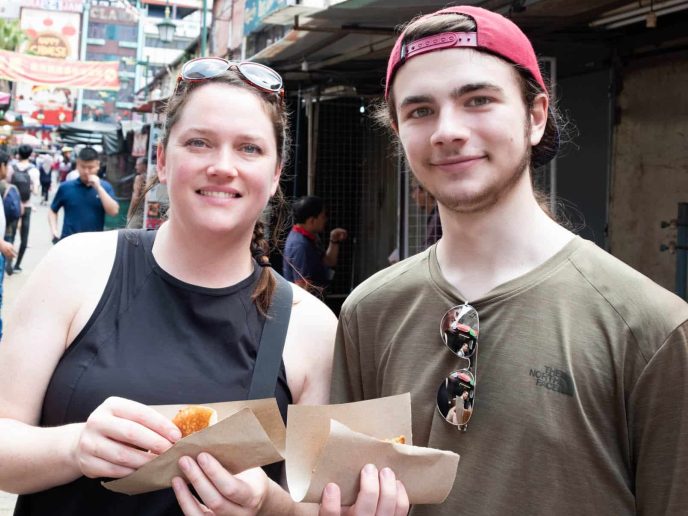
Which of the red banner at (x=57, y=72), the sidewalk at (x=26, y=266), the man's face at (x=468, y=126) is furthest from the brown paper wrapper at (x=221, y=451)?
the red banner at (x=57, y=72)

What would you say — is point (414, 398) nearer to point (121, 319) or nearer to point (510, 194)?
point (510, 194)

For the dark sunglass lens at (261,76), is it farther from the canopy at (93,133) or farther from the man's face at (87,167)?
the canopy at (93,133)

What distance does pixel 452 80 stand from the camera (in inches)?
72.1

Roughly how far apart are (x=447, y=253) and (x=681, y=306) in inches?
23.9

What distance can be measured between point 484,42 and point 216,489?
1.25 metres

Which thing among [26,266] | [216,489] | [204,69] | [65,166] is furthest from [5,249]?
[65,166]

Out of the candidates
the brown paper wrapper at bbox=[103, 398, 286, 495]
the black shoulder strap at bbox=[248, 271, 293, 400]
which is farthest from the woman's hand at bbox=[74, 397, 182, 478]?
the black shoulder strap at bbox=[248, 271, 293, 400]

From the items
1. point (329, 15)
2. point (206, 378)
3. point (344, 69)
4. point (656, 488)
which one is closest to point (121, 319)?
point (206, 378)

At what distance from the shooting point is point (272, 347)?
213 cm

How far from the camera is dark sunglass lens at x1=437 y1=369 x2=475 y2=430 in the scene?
174 cm

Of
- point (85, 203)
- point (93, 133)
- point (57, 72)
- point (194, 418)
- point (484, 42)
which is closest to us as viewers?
point (194, 418)

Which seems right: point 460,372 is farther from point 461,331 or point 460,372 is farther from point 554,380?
point 554,380

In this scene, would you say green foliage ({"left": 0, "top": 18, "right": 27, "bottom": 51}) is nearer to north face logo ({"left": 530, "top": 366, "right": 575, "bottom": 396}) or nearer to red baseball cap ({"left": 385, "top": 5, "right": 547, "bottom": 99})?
red baseball cap ({"left": 385, "top": 5, "right": 547, "bottom": 99})

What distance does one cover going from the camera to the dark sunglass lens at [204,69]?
2.21 meters
